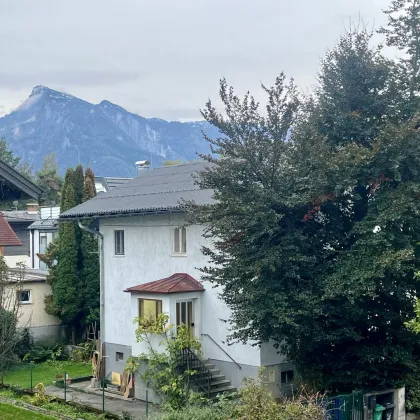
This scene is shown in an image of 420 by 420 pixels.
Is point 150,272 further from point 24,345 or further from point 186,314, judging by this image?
point 24,345

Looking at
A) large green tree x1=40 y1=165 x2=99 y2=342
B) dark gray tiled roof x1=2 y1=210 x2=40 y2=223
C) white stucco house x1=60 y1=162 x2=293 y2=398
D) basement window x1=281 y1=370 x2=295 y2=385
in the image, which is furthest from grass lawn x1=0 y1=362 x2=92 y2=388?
dark gray tiled roof x1=2 y1=210 x2=40 y2=223

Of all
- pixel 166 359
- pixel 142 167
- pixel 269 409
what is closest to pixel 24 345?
pixel 142 167

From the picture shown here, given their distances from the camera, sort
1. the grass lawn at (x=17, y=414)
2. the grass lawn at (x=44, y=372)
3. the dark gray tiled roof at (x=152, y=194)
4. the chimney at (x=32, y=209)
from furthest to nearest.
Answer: the chimney at (x=32, y=209), the grass lawn at (x=44, y=372), the dark gray tiled roof at (x=152, y=194), the grass lawn at (x=17, y=414)

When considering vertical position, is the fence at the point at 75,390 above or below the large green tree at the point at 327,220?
below

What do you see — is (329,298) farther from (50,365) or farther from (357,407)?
(50,365)

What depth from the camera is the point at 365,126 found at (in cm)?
1830

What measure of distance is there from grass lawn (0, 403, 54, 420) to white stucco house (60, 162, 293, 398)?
442cm

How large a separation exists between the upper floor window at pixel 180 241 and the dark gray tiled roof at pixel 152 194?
1.10 metres

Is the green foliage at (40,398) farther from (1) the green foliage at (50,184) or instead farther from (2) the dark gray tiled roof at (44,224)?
(1) the green foliage at (50,184)

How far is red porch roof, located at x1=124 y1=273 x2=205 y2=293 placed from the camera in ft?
73.5

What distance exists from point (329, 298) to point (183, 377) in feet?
21.8

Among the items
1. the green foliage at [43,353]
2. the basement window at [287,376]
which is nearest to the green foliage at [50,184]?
the green foliage at [43,353]

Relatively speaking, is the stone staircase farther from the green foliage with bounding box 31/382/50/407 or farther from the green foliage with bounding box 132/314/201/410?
the green foliage with bounding box 31/382/50/407

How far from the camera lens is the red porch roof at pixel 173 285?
2241 cm
